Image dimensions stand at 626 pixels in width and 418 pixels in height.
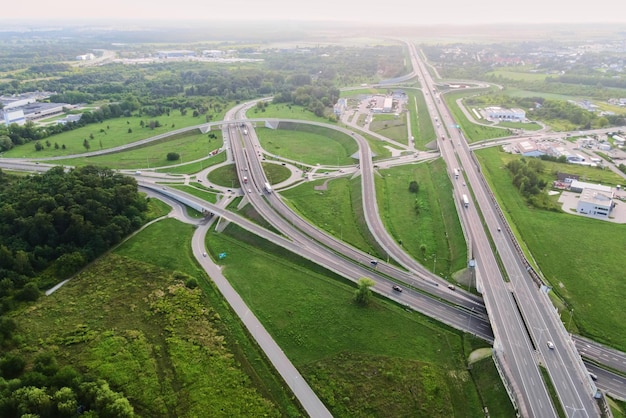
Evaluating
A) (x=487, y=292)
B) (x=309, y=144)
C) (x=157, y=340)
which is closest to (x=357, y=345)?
(x=487, y=292)

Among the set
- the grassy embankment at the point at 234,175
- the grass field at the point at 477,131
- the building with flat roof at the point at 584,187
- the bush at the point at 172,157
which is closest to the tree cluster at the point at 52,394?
the grassy embankment at the point at 234,175

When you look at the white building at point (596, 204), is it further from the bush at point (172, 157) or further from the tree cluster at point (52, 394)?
the bush at point (172, 157)

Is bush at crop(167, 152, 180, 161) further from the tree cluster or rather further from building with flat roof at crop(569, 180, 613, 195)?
building with flat roof at crop(569, 180, 613, 195)

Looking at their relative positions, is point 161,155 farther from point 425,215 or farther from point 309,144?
point 425,215

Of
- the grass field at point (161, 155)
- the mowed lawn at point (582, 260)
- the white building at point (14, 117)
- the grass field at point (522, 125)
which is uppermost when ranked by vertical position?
the white building at point (14, 117)

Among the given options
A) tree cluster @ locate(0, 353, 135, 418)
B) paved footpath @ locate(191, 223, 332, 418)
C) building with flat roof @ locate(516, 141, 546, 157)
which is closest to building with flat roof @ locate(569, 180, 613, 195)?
building with flat roof @ locate(516, 141, 546, 157)

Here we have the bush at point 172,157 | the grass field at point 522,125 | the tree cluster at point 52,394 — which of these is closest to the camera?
the tree cluster at point 52,394
